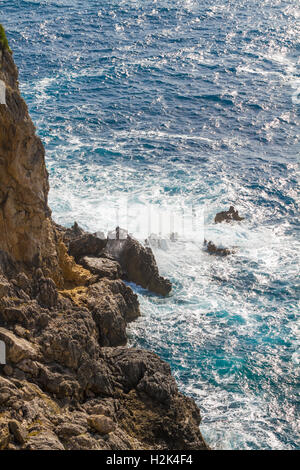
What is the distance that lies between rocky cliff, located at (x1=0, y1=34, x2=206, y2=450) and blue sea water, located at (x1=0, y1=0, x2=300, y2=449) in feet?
13.1

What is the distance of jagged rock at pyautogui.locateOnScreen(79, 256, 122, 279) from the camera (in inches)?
1209

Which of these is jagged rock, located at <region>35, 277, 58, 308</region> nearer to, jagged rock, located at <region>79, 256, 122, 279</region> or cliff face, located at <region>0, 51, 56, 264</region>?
cliff face, located at <region>0, 51, 56, 264</region>

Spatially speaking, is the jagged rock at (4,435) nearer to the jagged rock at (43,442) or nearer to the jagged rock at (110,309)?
the jagged rock at (43,442)

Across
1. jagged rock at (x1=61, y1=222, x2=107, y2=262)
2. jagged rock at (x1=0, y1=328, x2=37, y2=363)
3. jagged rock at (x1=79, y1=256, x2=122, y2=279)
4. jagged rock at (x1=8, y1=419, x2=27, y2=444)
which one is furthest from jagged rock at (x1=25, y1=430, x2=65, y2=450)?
jagged rock at (x1=61, y1=222, x2=107, y2=262)

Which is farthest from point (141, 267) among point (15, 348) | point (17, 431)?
point (17, 431)

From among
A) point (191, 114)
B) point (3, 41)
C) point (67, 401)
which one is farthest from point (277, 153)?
point (67, 401)

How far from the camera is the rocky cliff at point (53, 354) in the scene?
17600mm

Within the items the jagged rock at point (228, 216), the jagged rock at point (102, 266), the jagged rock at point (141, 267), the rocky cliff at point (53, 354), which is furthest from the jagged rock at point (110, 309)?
the jagged rock at point (228, 216)

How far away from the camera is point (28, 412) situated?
17.0 meters

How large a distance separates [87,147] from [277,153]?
744 inches

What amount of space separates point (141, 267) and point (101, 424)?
17.2 m

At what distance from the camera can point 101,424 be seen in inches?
711

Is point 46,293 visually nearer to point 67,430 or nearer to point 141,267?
point 67,430

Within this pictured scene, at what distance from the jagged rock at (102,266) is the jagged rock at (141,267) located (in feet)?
7.53
